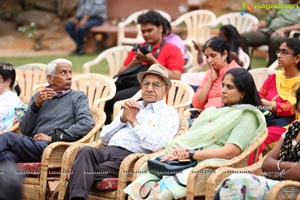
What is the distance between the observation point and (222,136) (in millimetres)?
5766

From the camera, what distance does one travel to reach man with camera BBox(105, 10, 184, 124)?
829 centimetres

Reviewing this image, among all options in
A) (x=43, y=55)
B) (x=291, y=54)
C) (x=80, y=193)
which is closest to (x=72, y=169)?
(x=80, y=193)

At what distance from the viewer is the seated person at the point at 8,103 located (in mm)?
7180

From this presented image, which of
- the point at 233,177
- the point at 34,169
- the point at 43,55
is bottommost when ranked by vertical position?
the point at 43,55

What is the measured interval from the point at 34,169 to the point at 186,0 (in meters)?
8.55

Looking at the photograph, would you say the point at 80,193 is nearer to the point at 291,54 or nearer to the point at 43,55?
the point at 291,54

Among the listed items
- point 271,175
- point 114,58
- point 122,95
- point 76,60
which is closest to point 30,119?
point 122,95

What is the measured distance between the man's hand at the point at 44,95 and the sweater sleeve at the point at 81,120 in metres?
0.21

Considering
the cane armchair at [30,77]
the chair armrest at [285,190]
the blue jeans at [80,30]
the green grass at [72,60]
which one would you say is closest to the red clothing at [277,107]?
the chair armrest at [285,190]

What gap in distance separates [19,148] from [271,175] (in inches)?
80.1

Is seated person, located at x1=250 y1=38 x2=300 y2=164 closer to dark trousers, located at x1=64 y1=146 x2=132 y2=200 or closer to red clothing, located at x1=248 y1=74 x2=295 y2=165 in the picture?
red clothing, located at x1=248 y1=74 x2=295 y2=165

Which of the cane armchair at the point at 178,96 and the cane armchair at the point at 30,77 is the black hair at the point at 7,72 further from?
the cane armchair at the point at 30,77

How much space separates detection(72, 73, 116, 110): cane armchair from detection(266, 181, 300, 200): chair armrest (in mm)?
3280

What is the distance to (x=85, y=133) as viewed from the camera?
659 cm
